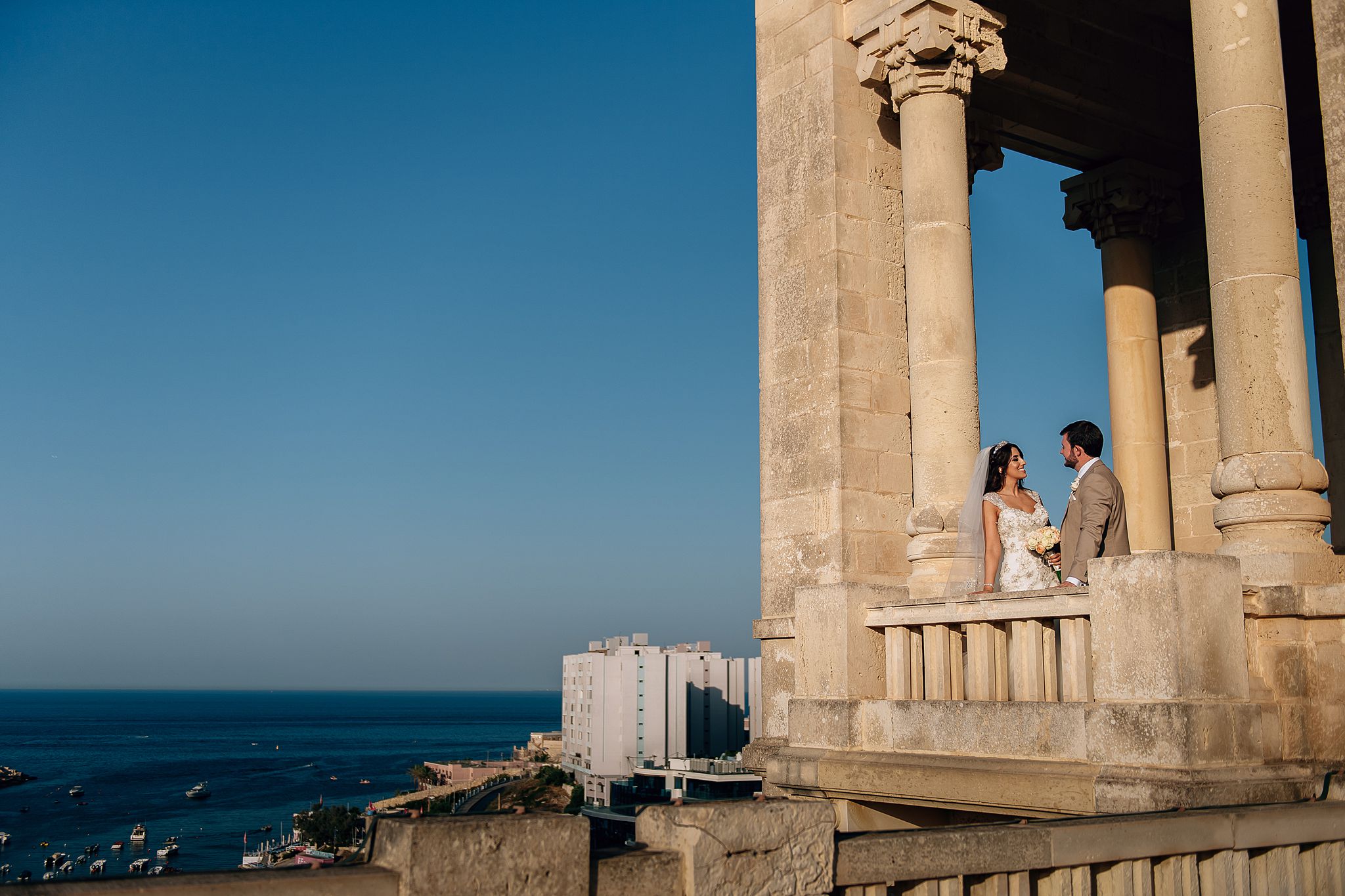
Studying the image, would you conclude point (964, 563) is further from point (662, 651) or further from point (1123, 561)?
point (662, 651)

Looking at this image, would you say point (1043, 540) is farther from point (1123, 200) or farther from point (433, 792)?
point (433, 792)

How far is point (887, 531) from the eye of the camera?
13703mm

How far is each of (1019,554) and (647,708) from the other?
5433 inches

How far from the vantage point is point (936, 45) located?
13.5 meters

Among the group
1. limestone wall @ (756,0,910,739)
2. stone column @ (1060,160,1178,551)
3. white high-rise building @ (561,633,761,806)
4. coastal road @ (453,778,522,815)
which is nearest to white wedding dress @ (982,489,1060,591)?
limestone wall @ (756,0,910,739)

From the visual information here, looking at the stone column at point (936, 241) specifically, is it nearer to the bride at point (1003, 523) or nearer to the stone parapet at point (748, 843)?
the bride at point (1003, 523)

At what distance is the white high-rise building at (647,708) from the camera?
14450cm

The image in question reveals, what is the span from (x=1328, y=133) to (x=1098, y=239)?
8.92 metres

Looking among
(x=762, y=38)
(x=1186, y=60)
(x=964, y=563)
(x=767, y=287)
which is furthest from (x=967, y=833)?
(x=1186, y=60)

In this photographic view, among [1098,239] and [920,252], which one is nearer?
[920,252]

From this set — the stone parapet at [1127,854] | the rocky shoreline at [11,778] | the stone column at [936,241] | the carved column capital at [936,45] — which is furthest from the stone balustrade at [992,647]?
the rocky shoreline at [11,778]

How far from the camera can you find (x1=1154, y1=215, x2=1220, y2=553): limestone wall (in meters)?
18.8

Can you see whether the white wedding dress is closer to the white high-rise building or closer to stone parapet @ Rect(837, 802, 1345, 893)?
stone parapet @ Rect(837, 802, 1345, 893)

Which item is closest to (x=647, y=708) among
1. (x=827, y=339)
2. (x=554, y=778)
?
(x=554, y=778)
